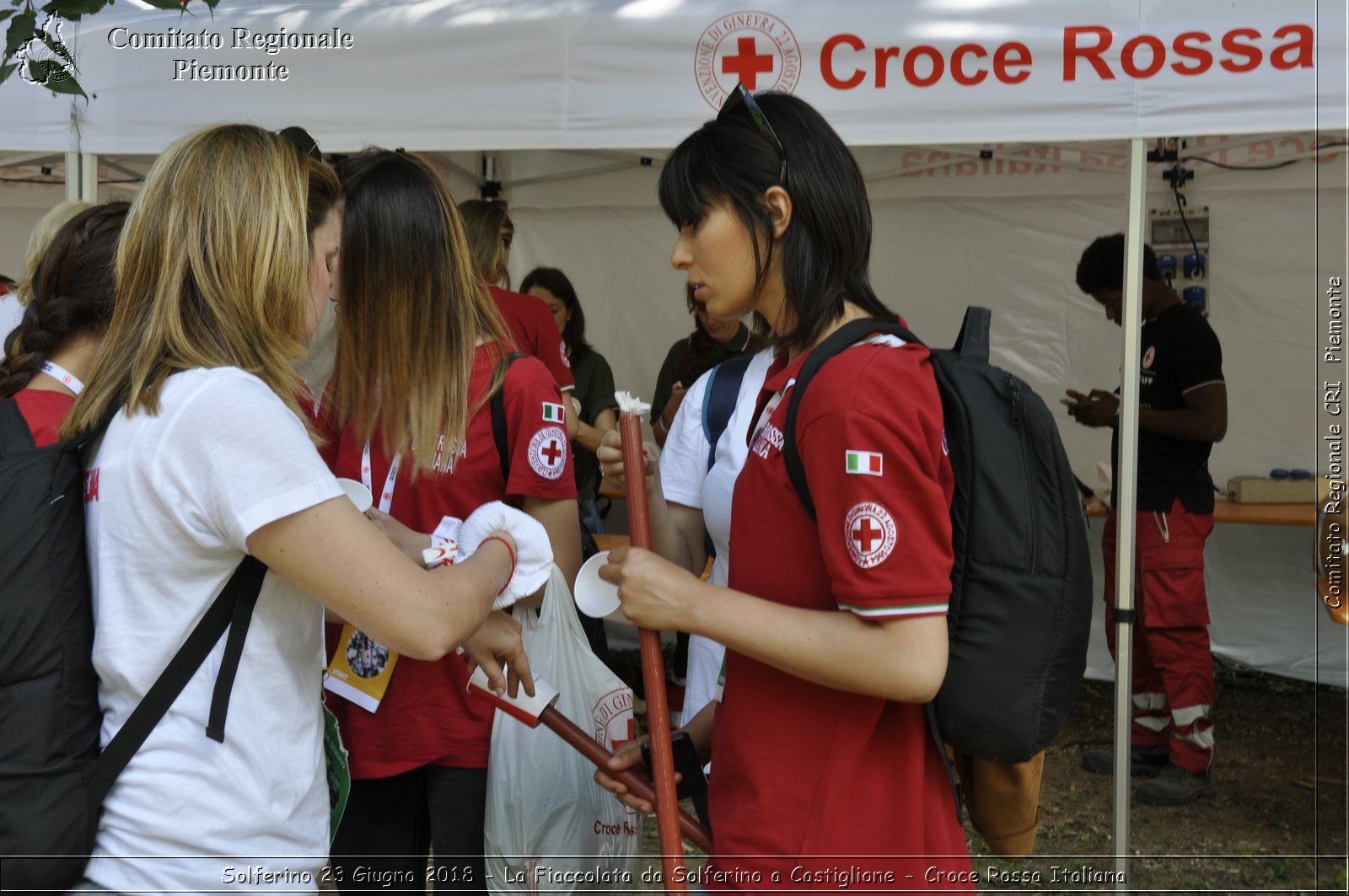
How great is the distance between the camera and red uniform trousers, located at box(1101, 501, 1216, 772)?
15.7 ft

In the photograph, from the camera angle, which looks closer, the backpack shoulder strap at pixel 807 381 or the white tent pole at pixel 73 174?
the backpack shoulder strap at pixel 807 381

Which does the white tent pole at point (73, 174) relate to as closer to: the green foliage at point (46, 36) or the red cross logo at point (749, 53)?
the green foliage at point (46, 36)

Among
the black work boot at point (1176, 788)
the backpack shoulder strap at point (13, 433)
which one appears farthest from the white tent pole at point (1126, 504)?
the backpack shoulder strap at point (13, 433)

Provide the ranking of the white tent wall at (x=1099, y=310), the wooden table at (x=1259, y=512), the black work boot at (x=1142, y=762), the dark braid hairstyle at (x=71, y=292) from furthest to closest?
the white tent wall at (x=1099, y=310)
the wooden table at (x=1259, y=512)
the black work boot at (x=1142, y=762)
the dark braid hairstyle at (x=71, y=292)

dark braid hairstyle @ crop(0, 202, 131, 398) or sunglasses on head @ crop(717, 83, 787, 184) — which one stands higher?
sunglasses on head @ crop(717, 83, 787, 184)

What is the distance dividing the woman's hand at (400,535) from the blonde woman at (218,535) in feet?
1.16

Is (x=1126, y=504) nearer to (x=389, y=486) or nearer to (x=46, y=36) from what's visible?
(x=389, y=486)

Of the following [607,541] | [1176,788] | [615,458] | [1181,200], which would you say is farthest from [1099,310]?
[615,458]

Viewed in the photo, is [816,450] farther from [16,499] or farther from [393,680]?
[393,680]

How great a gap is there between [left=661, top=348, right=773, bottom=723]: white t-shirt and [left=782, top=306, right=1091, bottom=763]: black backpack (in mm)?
632

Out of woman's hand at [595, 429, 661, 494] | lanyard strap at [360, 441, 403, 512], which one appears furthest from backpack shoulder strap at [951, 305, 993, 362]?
lanyard strap at [360, 441, 403, 512]

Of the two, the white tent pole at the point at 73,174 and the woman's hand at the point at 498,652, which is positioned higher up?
the white tent pole at the point at 73,174

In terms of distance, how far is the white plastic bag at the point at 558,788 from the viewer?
1973mm

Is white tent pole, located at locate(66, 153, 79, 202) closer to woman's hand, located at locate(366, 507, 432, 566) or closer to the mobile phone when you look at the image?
woman's hand, located at locate(366, 507, 432, 566)
